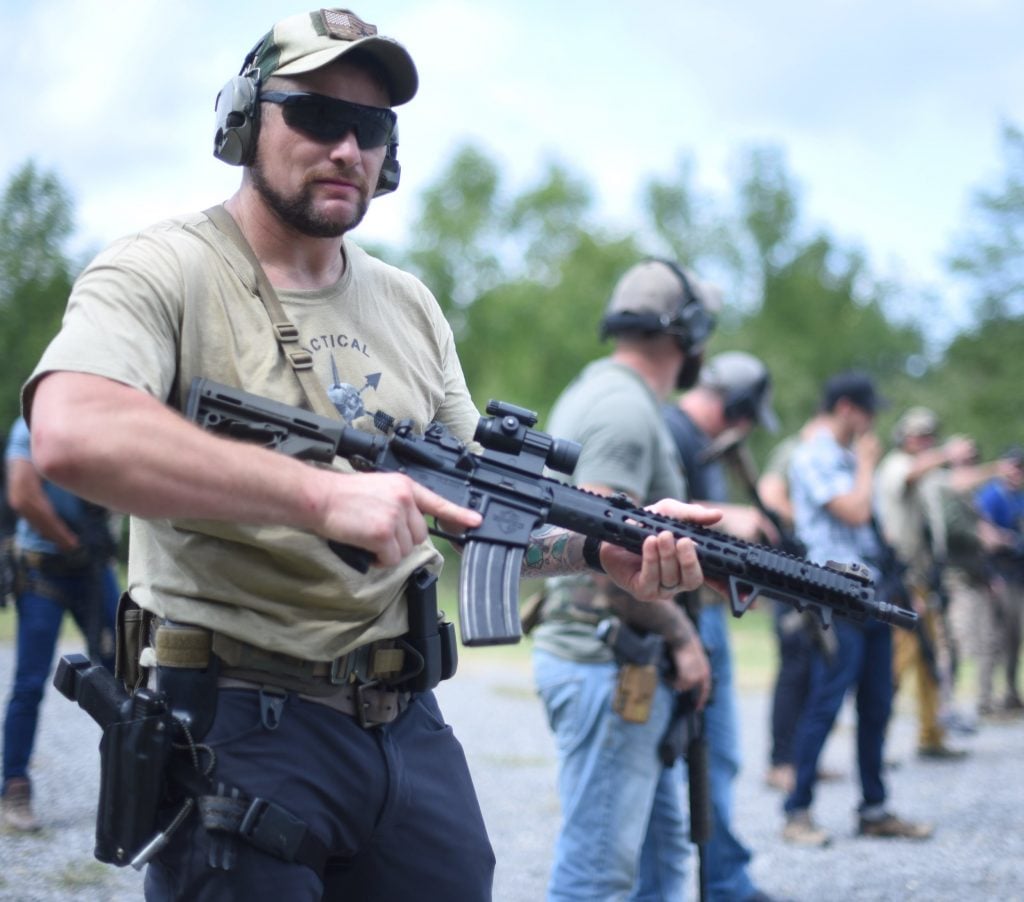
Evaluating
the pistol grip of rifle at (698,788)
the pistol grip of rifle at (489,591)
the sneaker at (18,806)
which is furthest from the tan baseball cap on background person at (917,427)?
the pistol grip of rifle at (489,591)

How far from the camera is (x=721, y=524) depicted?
6309 mm

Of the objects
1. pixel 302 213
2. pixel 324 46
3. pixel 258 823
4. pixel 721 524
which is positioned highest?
pixel 324 46

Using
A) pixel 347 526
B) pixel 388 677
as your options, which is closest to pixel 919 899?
pixel 388 677

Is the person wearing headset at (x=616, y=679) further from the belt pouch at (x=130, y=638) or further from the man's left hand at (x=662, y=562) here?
the belt pouch at (x=130, y=638)

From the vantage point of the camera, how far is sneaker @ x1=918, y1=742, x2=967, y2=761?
9633 mm

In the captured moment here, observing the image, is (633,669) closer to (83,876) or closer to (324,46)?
(324,46)

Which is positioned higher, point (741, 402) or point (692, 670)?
point (741, 402)

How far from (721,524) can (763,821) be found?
2.32 m

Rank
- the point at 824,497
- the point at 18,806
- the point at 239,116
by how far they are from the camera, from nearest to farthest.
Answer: the point at 239,116, the point at 18,806, the point at 824,497

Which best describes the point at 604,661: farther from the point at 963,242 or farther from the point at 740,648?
the point at 963,242

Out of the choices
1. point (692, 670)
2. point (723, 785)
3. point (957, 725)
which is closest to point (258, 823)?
point (692, 670)

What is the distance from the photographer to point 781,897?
5.96 meters

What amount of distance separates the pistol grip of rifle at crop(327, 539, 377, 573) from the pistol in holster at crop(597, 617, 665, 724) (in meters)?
2.13

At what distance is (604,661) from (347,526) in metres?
2.35
